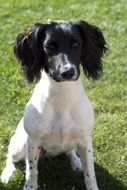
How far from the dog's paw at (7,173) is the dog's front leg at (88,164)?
2.47 feet

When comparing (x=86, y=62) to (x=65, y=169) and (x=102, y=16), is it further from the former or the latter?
(x=102, y=16)

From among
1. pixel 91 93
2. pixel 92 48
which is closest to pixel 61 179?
pixel 92 48

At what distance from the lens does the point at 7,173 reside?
193 inches

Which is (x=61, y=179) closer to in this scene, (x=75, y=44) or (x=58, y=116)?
(x=58, y=116)

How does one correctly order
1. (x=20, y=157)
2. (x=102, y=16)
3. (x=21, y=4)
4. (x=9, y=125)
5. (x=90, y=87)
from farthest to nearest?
1. (x=21, y=4)
2. (x=102, y=16)
3. (x=90, y=87)
4. (x=9, y=125)
5. (x=20, y=157)

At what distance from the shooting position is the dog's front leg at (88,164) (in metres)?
4.44

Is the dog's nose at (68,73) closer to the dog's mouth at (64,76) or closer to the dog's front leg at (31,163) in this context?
the dog's mouth at (64,76)

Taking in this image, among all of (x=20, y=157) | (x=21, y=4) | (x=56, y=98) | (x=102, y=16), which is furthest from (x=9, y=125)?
(x=21, y=4)

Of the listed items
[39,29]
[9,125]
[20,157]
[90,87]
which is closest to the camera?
[39,29]

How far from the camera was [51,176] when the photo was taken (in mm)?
4941

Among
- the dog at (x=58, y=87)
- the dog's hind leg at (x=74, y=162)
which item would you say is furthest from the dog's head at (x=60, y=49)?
the dog's hind leg at (x=74, y=162)

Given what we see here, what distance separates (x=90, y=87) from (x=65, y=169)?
64.0 inches

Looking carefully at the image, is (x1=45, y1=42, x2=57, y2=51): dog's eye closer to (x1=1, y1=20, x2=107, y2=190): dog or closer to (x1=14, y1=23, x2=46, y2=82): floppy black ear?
(x1=1, y1=20, x2=107, y2=190): dog

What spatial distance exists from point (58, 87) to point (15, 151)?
3.16 ft
